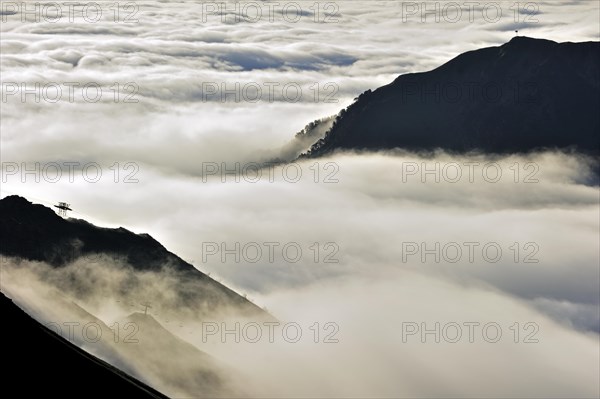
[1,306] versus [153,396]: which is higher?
[1,306]

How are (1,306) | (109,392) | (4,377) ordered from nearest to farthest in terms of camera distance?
(4,377) → (109,392) → (1,306)

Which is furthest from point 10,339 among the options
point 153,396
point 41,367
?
point 153,396

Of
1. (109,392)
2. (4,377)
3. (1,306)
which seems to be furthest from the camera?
(1,306)

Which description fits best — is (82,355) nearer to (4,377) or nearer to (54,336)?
(54,336)

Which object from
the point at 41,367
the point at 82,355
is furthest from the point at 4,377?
the point at 82,355

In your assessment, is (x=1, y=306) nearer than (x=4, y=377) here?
No

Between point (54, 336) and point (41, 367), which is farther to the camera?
point (54, 336)
